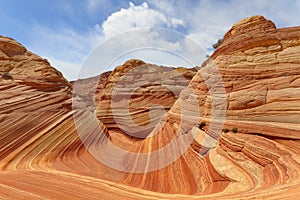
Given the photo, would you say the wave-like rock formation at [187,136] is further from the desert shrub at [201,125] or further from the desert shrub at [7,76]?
the desert shrub at [7,76]

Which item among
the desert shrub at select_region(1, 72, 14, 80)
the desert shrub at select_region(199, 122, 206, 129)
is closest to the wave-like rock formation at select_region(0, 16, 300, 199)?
the desert shrub at select_region(199, 122, 206, 129)

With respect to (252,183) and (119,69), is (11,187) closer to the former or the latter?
(252,183)

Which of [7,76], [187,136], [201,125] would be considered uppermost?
[7,76]

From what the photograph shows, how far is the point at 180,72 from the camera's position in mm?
26594

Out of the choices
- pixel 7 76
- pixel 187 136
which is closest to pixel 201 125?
pixel 187 136

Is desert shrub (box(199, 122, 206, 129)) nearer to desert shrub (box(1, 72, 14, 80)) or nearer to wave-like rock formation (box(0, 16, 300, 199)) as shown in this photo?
wave-like rock formation (box(0, 16, 300, 199))

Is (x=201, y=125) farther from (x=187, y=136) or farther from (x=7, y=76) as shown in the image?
(x=7, y=76)

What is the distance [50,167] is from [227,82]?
7.28 metres

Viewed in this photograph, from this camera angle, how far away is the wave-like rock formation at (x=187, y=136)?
4.91 metres

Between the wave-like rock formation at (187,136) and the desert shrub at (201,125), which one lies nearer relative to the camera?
the wave-like rock formation at (187,136)

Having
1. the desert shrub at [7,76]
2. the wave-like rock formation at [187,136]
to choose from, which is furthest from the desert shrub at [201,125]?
the desert shrub at [7,76]

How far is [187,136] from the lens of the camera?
30.0 feet

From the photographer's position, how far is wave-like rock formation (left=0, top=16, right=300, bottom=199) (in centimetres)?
491

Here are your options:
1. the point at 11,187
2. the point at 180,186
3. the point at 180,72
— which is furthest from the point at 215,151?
the point at 180,72
